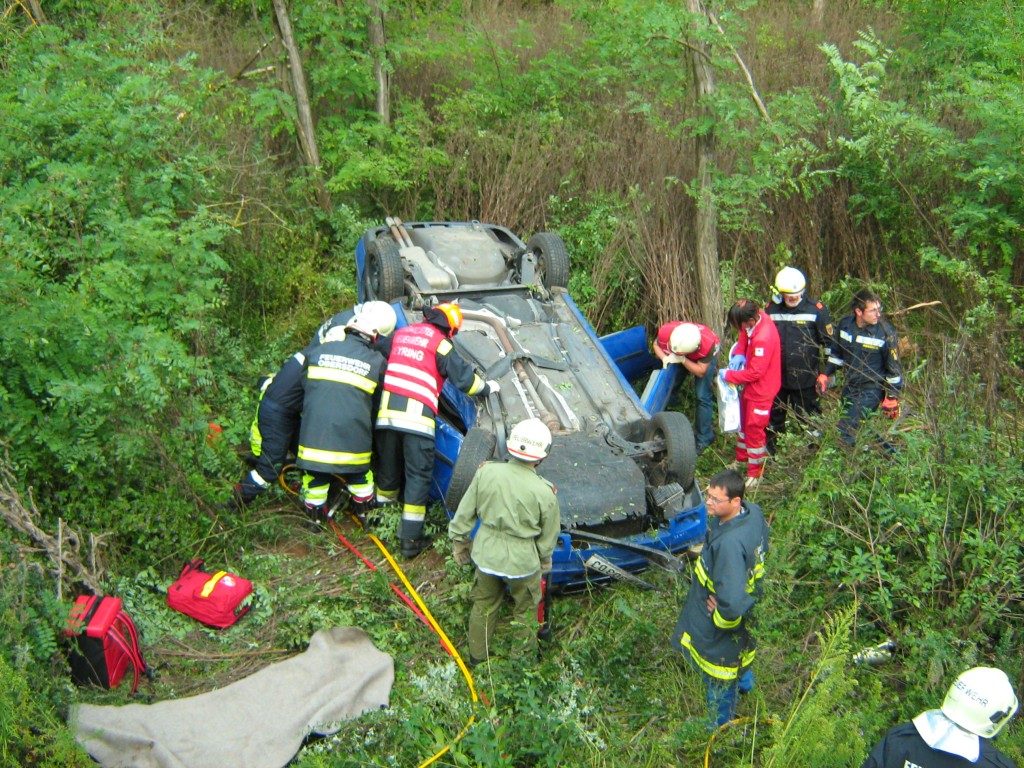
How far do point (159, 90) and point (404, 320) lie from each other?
2833 mm

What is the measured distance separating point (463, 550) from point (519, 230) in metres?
4.86

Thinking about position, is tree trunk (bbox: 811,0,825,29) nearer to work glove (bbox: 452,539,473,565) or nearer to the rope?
the rope

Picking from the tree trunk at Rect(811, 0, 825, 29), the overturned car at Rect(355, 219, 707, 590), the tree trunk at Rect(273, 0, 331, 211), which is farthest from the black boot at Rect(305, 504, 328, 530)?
the tree trunk at Rect(811, 0, 825, 29)

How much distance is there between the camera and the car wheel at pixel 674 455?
17.2 feet

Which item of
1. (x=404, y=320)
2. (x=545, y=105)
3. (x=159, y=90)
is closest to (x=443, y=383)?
(x=404, y=320)

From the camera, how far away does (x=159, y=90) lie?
689 cm

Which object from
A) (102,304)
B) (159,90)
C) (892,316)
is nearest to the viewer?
(102,304)

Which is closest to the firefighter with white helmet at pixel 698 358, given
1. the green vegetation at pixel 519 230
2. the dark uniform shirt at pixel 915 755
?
the green vegetation at pixel 519 230

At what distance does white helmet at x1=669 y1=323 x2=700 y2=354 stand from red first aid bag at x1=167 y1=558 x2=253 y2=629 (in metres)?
3.56

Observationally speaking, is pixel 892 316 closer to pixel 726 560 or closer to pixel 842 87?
pixel 842 87

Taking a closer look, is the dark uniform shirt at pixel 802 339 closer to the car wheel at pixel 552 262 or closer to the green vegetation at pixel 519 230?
the green vegetation at pixel 519 230

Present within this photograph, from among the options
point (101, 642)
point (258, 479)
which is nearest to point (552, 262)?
point (258, 479)

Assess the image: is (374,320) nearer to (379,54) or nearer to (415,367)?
(415,367)

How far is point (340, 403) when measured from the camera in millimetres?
5598
